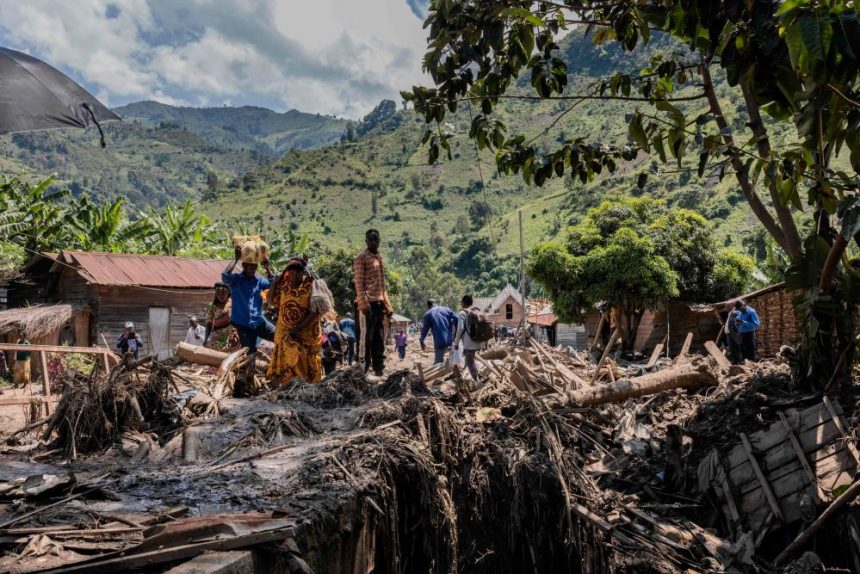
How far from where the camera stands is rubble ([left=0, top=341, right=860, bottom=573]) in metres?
3.24

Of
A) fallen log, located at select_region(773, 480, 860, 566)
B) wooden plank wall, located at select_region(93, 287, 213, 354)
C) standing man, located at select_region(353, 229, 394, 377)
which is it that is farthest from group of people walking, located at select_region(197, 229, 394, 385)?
wooden plank wall, located at select_region(93, 287, 213, 354)

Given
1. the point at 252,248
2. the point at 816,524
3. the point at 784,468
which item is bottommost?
the point at 816,524

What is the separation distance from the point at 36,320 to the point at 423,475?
19.2 metres

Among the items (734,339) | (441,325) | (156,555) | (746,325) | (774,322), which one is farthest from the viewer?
(774,322)

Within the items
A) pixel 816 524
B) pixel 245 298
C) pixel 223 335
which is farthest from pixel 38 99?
pixel 223 335

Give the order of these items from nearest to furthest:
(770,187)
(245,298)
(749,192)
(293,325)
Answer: (770,187) < (749,192) < (293,325) < (245,298)

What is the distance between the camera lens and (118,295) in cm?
2291

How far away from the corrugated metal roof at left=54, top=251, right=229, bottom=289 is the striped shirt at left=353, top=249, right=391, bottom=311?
14113 mm

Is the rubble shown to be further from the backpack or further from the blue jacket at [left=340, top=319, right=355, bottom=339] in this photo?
the blue jacket at [left=340, top=319, right=355, bottom=339]

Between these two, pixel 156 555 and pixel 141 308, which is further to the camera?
pixel 141 308

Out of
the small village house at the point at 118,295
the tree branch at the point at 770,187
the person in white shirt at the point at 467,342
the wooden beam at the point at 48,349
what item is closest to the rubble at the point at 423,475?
the person in white shirt at the point at 467,342

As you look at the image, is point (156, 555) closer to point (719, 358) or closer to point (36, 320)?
point (719, 358)

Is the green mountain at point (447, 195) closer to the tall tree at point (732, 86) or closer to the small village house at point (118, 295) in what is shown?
the small village house at point (118, 295)

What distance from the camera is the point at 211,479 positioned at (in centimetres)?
398
